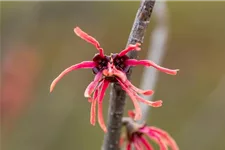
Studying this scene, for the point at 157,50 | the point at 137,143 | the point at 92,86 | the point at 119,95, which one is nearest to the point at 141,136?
the point at 137,143

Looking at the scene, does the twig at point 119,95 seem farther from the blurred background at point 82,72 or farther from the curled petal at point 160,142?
the blurred background at point 82,72

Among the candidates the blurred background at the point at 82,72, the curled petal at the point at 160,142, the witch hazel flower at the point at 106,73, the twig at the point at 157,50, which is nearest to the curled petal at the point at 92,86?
the witch hazel flower at the point at 106,73

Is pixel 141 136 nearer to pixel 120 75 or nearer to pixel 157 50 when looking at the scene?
pixel 120 75

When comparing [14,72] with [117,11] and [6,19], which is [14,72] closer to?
[6,19]

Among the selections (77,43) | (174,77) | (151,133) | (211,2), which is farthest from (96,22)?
(151,133)

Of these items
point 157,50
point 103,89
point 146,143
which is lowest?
point 146,143
